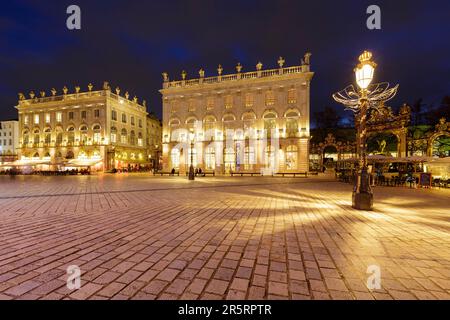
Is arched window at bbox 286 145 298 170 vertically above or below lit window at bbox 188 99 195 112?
below

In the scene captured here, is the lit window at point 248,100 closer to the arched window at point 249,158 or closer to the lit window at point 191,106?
the arched window at point 249,158

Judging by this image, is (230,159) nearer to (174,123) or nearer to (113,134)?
(174,123)

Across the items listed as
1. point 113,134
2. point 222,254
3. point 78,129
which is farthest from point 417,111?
point 78,129

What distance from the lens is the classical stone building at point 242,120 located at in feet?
101

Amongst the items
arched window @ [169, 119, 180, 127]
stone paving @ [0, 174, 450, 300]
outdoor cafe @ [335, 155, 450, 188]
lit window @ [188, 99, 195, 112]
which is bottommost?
stone paving @ [0, 174, 450, 300]

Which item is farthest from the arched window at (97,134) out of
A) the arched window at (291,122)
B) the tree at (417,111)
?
the tree at (417,111)

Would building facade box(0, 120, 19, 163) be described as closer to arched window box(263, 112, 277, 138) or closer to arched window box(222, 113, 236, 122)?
arched window box(222, 113, 236, 122)

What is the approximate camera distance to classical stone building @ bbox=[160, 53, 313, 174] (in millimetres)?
30891

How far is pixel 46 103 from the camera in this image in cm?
4288

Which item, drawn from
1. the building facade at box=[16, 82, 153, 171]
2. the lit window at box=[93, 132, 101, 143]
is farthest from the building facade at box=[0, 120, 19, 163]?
the lit window at box=[93, 132, 101, 143]

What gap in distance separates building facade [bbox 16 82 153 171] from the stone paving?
3857 cm

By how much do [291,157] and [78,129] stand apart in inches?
1530

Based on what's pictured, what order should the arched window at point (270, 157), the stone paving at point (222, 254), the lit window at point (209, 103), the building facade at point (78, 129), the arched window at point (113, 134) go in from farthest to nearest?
the arched window at point (113, 134) < the building facade at point (78, 129) < the lit window at point (209, 103) < the arched window at point (270, 157) < the stone paving at point (222, 254)

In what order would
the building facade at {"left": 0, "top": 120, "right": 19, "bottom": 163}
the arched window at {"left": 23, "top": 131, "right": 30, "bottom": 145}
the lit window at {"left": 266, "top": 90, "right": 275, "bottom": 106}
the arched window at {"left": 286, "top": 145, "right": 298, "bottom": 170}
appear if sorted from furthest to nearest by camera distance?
1. the building facade at {"left": 0, "top": 120, "right": 19, "bottom": 163}
2. the arched window at {"left": 23, "top": 131, "right": 30, "bottom": 145}
3. the lit window at {"left": 266, "top": 90, "right": 275, "bottom": 106}
4. the arched window at {"left": 286, "top": 145, "right": 298, "bottom": 170}
